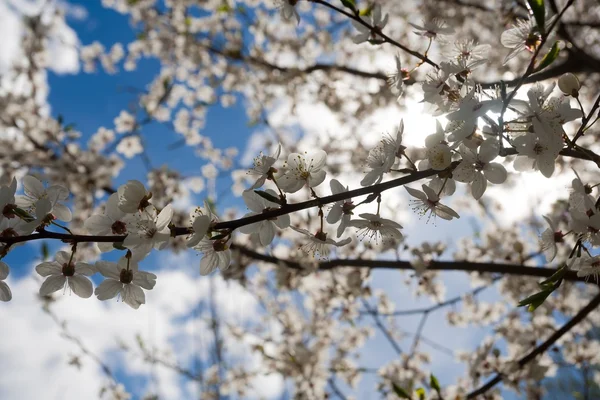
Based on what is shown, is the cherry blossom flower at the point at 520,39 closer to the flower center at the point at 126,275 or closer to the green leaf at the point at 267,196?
the green leaf at the point at 267,196

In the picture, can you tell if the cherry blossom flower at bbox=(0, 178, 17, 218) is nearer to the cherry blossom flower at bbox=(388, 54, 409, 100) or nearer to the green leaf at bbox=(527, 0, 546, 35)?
the cherry blossom flower at bbox=(388, 54, 409, 100)

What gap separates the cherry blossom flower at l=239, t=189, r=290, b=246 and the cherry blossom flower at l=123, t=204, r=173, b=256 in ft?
0.70

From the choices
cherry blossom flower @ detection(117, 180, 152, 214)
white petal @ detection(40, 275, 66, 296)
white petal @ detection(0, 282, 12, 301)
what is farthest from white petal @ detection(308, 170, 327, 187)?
white petal @ detection(0, 282, 12, 301)

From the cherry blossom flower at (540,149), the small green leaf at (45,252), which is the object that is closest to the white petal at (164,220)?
the cherry blossom flower at (540,149)

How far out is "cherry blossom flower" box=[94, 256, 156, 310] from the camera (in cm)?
126

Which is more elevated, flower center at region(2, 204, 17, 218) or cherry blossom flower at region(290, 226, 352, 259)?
cherry blossom flower at region(290, 226, 352, 259)

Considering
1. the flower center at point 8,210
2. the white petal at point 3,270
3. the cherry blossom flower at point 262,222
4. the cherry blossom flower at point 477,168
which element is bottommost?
the white petal at point 3,270

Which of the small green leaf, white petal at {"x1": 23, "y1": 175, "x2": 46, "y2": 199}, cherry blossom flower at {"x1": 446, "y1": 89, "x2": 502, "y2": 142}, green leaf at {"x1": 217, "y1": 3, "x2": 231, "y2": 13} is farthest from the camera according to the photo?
green leaf at {"x1": 217, "y1": 3, "x2": 231, "y2": 13}

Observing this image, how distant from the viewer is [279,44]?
232 inches

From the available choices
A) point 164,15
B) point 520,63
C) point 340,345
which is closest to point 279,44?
point 164,15

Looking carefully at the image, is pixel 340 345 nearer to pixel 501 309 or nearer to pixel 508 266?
pixel 501 309

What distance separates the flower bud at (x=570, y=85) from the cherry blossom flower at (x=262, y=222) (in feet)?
3.04

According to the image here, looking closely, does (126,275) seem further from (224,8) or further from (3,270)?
(224,8)

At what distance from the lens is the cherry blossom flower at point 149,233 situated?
1.17 metres
